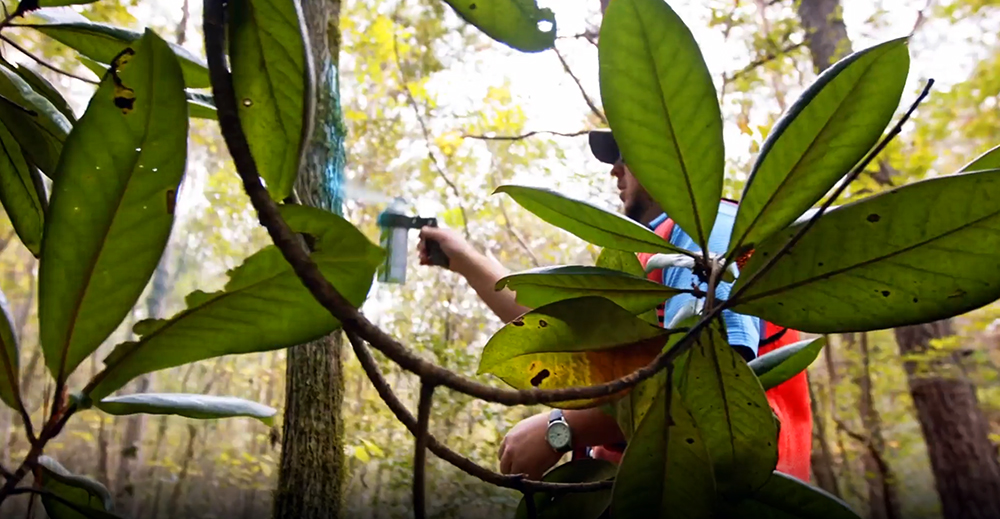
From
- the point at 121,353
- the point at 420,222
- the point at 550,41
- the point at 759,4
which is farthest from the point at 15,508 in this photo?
the point at 759,4

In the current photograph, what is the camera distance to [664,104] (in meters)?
0.30

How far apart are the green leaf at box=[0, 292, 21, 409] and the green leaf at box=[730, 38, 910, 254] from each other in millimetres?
392

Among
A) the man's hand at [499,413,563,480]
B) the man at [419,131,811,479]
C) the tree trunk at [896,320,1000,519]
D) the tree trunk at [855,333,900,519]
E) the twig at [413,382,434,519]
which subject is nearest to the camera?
the twig at [413,382,434,519]

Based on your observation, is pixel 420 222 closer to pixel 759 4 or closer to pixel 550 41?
pixel 550 41

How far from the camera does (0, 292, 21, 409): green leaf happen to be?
0.30m

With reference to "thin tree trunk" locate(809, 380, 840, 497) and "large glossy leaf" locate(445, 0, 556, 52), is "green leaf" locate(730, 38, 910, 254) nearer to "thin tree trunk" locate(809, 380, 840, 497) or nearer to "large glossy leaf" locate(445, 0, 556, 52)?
"large glossy leaf" locate(445, 0, 556, 52)

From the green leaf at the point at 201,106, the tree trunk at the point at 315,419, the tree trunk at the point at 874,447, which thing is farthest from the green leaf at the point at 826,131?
the tree trunk at the point at 874,447

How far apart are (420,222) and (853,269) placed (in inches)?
39.1

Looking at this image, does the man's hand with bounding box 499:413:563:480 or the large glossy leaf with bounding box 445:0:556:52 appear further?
the man's hand with bounding box 499:413:563:480

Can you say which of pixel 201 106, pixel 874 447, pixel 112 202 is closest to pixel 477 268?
pixel 201 106

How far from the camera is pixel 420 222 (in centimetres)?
121

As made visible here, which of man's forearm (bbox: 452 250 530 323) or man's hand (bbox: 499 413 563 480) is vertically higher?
man's forearm (bbox: 452 250 530 323)

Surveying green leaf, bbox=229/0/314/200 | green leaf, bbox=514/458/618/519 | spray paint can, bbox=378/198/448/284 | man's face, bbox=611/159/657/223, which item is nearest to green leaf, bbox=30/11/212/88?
green leaf, bbox=229/0/314/200

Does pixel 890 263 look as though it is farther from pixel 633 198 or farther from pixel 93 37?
pixel 633 198
